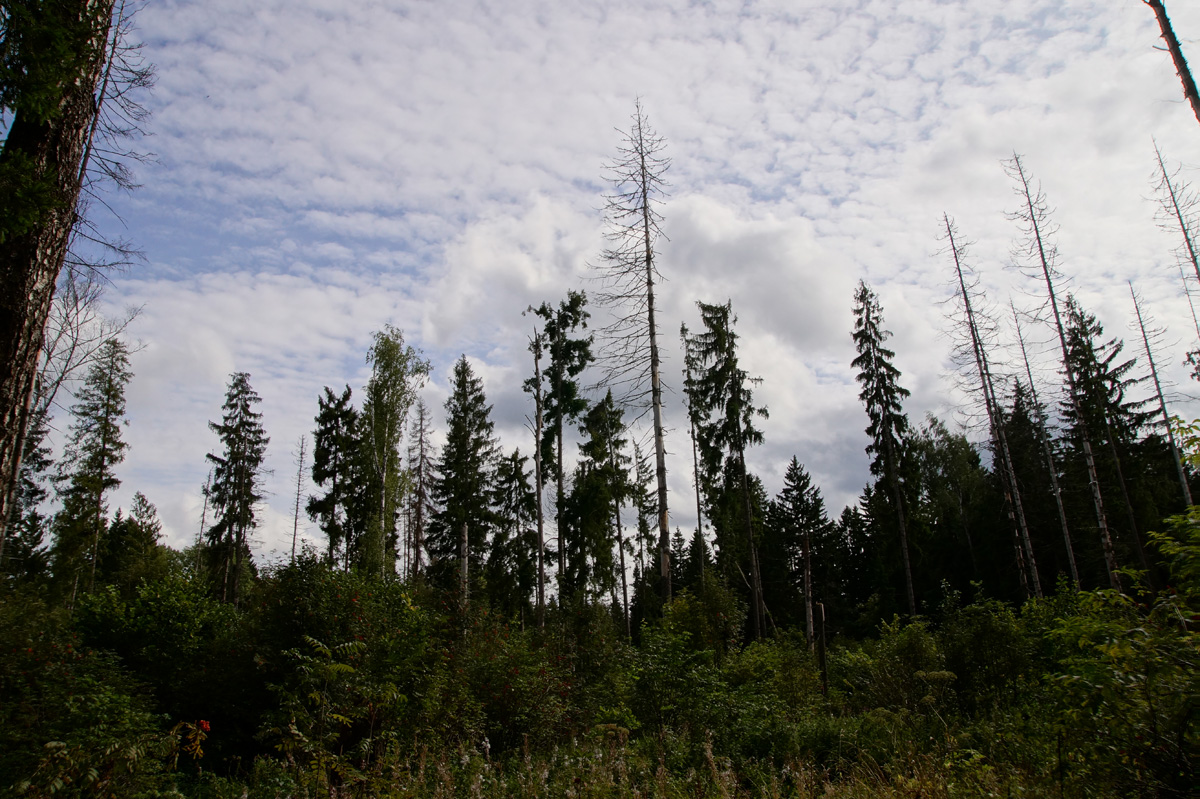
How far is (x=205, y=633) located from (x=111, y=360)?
18.1m

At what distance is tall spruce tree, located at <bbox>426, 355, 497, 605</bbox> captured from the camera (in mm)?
26109

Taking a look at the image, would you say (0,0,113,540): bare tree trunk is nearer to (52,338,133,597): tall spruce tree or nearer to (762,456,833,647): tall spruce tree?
(52,338,133,597): tall spruce tree

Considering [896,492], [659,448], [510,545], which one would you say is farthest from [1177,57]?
[510,545]

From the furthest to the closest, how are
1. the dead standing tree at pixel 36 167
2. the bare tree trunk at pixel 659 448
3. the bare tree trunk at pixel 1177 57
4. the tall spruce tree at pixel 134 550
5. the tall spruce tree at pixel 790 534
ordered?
the tall spruce tree at pixel 790 534 < the tall spruce tree at pixel 134 550 < the bare tree trunk at pixel 659 448 < the bare tree trunk at pixel 1177 57 < the dead standing tree at pixel 36 167

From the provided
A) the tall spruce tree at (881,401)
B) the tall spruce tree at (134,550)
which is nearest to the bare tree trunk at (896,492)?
the tall spruce tree at (881,401)

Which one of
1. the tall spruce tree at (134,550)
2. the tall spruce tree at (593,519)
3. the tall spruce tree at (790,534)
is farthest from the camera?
the tall spruce tree at (790,534)

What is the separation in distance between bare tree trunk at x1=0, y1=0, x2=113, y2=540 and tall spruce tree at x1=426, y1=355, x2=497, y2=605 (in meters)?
21.1

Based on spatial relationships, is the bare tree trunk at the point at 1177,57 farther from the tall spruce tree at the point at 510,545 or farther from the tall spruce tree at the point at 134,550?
the tall spruce tree at the point at 134,550

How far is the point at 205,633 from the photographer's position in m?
12.4

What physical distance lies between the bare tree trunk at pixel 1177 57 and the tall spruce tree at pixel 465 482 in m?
23.3

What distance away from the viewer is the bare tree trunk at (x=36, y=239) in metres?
4.32

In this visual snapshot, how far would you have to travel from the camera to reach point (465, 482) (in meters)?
26.2

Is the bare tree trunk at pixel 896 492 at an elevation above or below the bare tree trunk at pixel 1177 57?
below

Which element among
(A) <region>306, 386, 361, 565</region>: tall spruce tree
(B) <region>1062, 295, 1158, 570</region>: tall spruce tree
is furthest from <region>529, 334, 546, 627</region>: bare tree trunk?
(B) <region>1062, 295, 1158, 570</region>: tall spruce tree
